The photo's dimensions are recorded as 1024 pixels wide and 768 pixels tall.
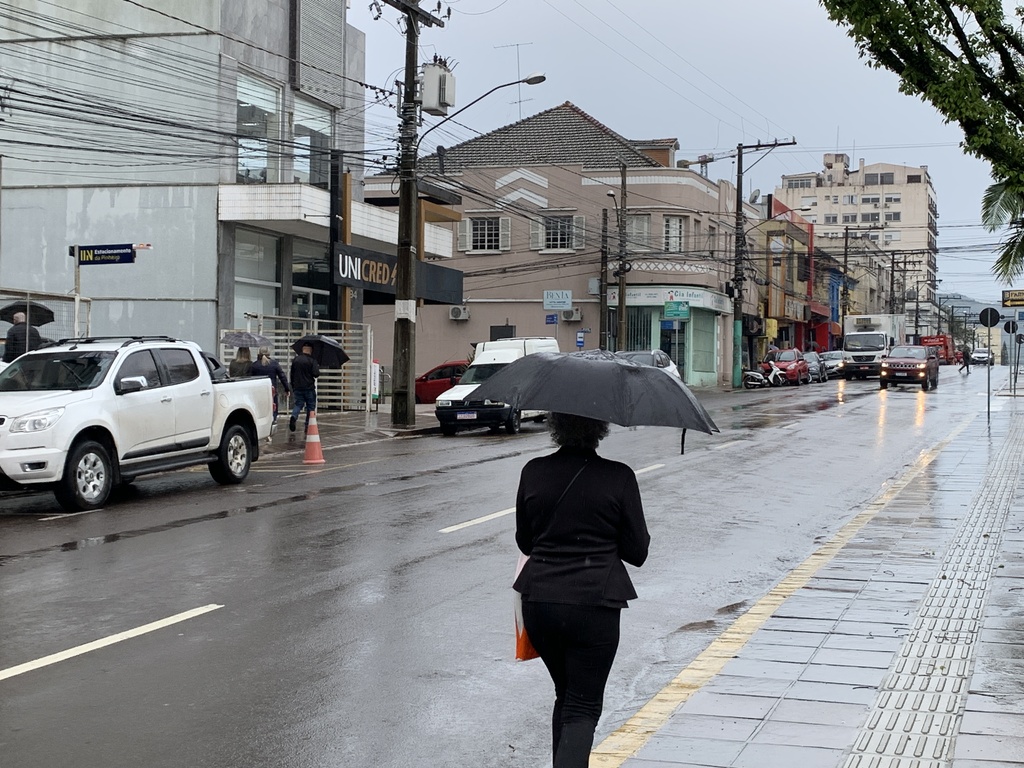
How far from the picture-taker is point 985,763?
4.93m

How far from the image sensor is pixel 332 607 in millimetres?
8289

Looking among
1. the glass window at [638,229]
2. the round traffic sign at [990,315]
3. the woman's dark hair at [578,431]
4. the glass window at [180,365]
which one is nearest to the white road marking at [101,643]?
the woman's dark hair at [578,431]

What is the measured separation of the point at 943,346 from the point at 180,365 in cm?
8588

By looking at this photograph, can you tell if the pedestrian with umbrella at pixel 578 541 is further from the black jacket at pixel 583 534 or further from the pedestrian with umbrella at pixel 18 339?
the pedestrian with umbrella at pixel 18 339

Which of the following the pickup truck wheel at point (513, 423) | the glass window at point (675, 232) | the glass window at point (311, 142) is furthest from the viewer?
the glass window at point (675, 232)

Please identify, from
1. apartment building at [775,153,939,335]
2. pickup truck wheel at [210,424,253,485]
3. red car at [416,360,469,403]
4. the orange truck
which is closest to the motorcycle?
red car at [416,360,469,403]

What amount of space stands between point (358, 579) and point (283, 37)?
79.7ft

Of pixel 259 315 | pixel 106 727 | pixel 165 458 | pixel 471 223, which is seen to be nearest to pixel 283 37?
pixel 259 315

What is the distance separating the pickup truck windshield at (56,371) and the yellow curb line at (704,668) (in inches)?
341

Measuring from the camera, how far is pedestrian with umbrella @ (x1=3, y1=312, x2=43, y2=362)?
1895cm

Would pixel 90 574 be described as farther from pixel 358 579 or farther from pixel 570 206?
pixel 570 206

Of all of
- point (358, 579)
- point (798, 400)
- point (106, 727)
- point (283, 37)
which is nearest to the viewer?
point (106, 727)

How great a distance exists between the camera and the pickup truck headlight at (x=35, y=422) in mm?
13141

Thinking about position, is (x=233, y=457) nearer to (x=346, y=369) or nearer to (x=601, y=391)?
(x=601, y=391)
